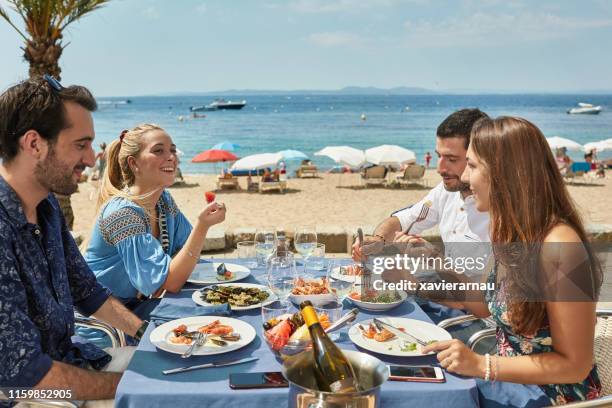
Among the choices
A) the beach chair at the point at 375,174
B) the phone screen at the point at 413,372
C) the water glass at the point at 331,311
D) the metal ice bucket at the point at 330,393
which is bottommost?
the beach chair at the point at 375,174

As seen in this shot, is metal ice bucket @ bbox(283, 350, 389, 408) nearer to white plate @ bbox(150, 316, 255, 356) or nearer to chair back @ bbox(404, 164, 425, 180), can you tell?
white plate @ bbox(150, 316, 255, 356)

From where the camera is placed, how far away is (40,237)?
7.25 feet

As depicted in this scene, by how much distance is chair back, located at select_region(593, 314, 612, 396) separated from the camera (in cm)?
224

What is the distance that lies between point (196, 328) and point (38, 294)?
62cm

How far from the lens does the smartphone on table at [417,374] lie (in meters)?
1.66

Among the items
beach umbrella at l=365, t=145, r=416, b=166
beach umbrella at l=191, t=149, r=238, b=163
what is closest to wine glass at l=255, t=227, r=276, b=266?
beach umbrella at l=191, t=149, r=238, b=163

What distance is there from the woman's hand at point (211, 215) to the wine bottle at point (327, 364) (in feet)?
4.67

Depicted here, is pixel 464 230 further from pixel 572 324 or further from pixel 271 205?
pixel 271 205

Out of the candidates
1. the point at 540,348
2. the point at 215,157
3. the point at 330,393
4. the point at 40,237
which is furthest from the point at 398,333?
the point at 215,157

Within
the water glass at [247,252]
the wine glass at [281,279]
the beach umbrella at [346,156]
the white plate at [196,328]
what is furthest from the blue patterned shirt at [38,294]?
the beach umbrella at [346,156]

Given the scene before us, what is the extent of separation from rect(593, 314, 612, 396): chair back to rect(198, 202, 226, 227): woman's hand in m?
1.86

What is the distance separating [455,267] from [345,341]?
4.76ft

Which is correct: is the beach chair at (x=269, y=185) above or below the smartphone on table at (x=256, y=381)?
below

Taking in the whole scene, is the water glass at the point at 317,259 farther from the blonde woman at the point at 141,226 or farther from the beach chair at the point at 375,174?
the beach chair at the point at 375,174
